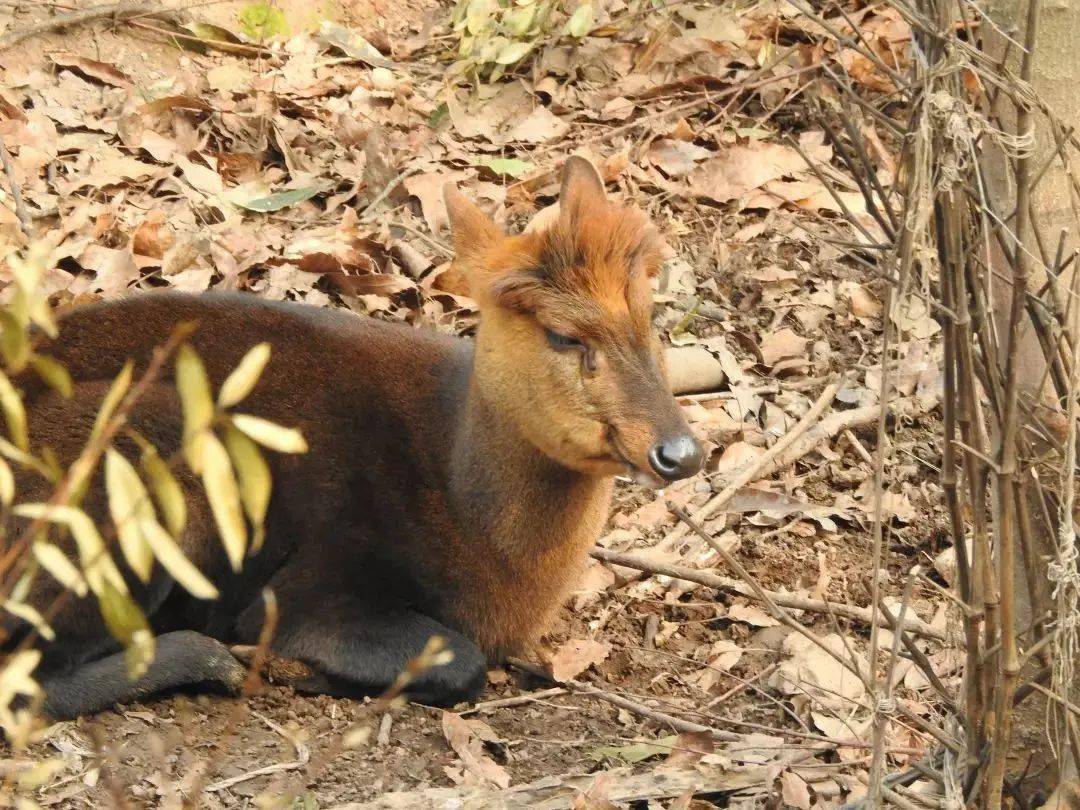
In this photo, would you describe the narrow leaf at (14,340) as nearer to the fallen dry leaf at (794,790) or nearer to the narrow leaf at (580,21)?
the fallen dry leaf at (794,790)

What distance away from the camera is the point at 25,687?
213cm

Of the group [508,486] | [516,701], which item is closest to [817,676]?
[516,701]

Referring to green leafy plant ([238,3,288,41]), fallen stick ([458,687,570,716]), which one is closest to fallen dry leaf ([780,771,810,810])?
fallen stick ([458,687,570,716])

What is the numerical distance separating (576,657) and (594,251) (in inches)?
59.9

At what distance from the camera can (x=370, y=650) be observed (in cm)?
520

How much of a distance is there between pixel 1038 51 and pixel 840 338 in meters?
4.05

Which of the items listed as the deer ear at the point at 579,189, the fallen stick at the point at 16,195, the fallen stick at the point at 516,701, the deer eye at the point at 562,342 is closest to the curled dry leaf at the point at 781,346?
the deer ear at the point at 579,189

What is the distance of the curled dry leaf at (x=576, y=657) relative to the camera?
17.9ft

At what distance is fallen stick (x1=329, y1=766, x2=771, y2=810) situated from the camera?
4.20 metres

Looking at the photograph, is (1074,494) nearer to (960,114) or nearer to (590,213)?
(960,114)

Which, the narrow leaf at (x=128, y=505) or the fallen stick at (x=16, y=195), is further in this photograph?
the fallen stick at (x=16, y=195)

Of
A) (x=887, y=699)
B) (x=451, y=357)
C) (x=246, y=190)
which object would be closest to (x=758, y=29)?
(x=246, y=190)

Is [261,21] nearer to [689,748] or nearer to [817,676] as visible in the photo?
[817,676]

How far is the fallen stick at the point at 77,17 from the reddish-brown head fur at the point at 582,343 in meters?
3.94
